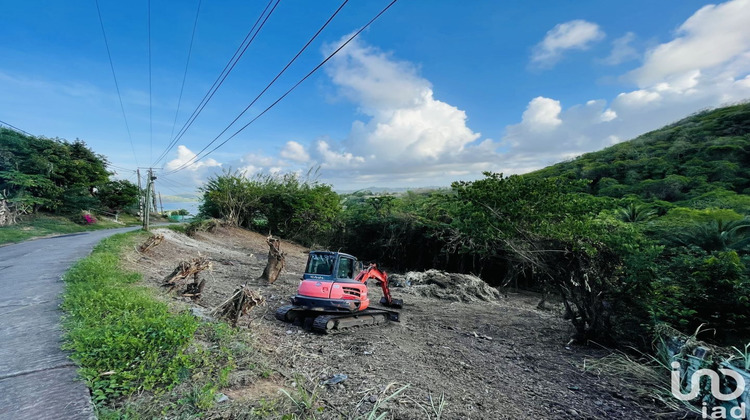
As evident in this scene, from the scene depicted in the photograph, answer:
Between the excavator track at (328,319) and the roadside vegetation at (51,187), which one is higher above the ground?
the roadside vegetation at (51,187)

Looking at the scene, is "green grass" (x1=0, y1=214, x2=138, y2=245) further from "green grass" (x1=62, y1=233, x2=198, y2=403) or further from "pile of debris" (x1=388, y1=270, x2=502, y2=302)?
"pile of debris" (x1=388, y1=270, x2=502, y2=302)

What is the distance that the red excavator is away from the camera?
6.58m

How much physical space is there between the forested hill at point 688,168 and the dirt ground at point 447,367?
11044 millimetres

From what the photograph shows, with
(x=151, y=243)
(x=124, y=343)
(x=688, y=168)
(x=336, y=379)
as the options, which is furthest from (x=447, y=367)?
(x=688, y=168)

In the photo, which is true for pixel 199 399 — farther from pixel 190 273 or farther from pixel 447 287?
pixel 447 287

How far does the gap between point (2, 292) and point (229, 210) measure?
1862cm

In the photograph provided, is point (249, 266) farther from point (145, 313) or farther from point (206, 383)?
point (206, 383)

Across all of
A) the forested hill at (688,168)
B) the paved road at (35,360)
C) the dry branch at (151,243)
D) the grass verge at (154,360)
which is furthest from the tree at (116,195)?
the forested hill at (688,168)

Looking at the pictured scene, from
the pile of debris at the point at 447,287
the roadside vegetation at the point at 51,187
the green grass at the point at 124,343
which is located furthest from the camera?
the roadside vegetation at the point at 51,187

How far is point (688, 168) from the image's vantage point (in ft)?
76.6

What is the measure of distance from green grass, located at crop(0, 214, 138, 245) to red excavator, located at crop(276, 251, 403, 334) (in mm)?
16185

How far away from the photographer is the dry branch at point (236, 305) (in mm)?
5164

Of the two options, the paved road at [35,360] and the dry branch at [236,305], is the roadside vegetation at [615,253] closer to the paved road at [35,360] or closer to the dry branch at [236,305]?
the dry branch at [236,305]

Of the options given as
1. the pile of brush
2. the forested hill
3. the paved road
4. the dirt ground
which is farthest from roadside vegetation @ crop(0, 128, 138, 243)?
the forested hill
